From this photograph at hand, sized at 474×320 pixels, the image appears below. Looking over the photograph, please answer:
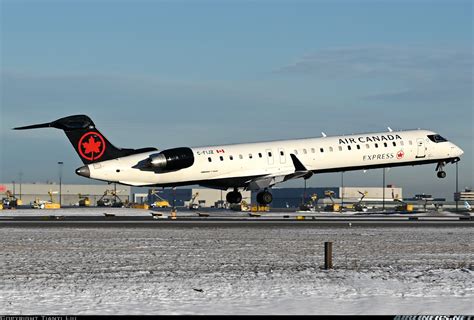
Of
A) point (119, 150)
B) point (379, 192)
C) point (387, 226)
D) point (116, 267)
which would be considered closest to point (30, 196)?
point (379, 192)

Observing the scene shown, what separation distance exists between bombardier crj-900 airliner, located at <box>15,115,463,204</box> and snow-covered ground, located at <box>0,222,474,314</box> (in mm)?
19200

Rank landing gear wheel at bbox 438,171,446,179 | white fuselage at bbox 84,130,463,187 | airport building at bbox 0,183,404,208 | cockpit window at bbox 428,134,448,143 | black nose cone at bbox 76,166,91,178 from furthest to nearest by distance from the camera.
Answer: airport building at bbox 0,183,404,208 → landing gear wheel at bbox 438,171,446,179 → cockpit window at bbox 428,134,448,143 → white fuselage at bbox 84,130,463,187 → black nose cone at bbox 76,166,91,178

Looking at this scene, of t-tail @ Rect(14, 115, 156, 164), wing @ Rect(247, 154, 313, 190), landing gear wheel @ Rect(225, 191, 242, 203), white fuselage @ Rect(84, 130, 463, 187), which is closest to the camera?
white fuselage @ Rect(84, 130, 463, 187)

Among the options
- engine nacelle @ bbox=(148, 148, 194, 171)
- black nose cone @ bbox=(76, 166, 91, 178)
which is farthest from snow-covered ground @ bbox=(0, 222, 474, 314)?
black nose cone @ bbox=(76, 166, 91, 178)

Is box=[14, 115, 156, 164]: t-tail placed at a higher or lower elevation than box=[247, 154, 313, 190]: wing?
higher

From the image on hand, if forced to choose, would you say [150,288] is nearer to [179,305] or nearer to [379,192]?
[179,305]

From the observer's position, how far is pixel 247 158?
5628cm

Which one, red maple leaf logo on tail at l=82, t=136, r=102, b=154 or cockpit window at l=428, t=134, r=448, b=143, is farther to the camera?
cockpit window at l=428, t=134, r=448, b=143

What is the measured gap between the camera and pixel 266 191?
57531mm

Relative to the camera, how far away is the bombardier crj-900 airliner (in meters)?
53.9

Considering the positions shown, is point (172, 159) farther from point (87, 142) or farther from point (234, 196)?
point (234, 196)

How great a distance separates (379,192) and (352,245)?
16558 centimetres

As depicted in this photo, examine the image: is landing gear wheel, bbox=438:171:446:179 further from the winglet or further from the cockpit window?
the winglet

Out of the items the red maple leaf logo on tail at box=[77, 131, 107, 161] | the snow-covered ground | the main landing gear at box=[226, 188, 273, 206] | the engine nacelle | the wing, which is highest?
the red maple leaf logo on tail at box=[77, 131, 107, 161]
